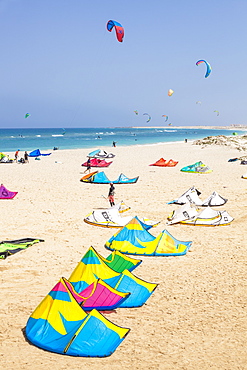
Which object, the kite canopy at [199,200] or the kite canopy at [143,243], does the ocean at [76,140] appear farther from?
the kite canopy at [143,243]

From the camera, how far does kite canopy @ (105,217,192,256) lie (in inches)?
402

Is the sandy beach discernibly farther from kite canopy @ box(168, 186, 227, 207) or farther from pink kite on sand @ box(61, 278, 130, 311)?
kite canopy @ box(168, 186, 227, 207)

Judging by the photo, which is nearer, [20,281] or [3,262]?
[20,281]

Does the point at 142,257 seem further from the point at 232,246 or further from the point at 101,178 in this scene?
the point at 101,178

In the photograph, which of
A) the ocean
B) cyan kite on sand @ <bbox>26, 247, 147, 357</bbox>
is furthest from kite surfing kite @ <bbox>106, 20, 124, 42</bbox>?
the ocean

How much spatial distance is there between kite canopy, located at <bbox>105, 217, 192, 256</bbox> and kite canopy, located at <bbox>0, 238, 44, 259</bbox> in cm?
Answer: 218

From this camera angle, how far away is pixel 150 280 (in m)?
8.58

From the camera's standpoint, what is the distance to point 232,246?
10.9 meters

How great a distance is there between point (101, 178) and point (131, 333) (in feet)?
52.3

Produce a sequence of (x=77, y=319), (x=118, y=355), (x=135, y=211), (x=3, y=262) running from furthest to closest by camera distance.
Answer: (x=135, y=211)
(x=3, y=262)
(x=77, y=319)
(x=118, y=355)

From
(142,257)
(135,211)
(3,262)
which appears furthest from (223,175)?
(3,262)

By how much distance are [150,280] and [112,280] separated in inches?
39.7

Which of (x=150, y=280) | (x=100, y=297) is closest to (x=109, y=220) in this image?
(x=150, y=280)

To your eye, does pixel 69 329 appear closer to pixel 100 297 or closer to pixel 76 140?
pixel 100 297
